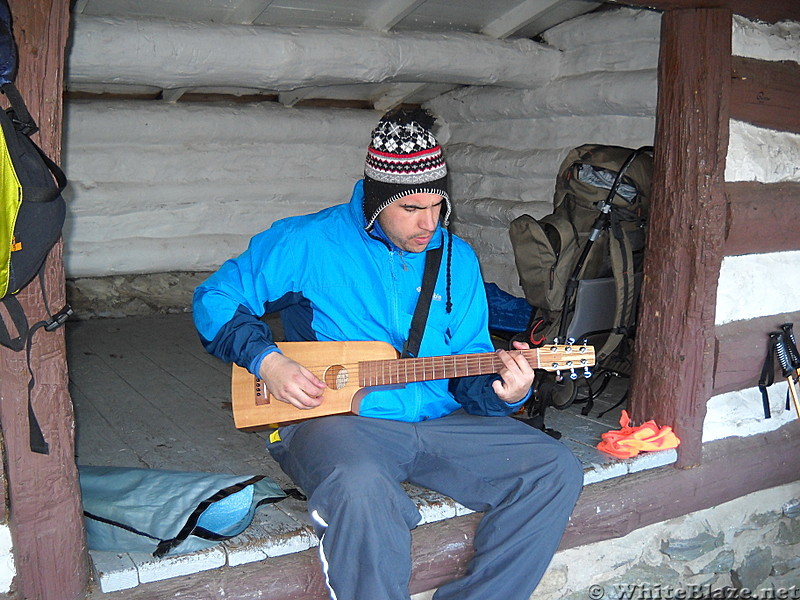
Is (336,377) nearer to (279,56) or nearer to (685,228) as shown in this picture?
(685,228)

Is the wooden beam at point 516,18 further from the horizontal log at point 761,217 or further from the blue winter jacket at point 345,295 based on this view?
the blue winter jacket at point 345,295

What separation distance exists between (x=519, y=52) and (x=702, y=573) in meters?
3.17

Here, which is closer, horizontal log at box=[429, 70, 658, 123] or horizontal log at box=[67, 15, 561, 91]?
horizontal log at box=[67, 15, 561, 91]

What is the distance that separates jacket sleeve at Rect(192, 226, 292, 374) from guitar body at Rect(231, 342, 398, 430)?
105mm

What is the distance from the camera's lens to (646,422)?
11.6 ft

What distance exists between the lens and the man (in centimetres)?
258

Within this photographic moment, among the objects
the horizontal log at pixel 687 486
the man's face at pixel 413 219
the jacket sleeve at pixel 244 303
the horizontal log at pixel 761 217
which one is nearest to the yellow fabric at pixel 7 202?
the jacket sleeve at pixel 244 303

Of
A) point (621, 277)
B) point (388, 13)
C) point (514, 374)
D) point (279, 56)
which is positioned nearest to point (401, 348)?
point (514, 374)

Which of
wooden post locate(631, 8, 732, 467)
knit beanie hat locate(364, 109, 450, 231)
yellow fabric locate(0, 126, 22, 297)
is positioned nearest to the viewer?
yellow fabric locate(0, 126, 22, 297)

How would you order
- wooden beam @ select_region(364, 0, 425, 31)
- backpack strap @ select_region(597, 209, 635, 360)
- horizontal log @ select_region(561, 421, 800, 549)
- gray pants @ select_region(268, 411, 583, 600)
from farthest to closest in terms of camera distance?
wooden beam @ select_region(364, 0, 425, 31), backpack strap @ select_region(597, 209, 635, 360), horizontal log @ select_region(561, 421, 800, 549), gray pants @ select_region(268, 411, 583, 600)

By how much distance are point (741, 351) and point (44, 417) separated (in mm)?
2767

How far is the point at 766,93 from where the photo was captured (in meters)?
3.45

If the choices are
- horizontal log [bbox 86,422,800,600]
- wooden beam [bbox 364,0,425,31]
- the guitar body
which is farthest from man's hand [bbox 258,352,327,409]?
wooden beam [bbox 364,0,425,31]

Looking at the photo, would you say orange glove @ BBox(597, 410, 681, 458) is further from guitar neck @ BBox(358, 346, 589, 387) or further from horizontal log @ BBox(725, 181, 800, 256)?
guitar neck @ BBox(358, 346, 589, 387)
